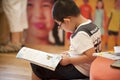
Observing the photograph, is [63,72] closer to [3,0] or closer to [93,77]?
[93,77]

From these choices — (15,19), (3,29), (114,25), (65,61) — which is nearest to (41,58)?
(65,61)

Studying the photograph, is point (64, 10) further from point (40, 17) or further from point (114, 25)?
point (40, 17)

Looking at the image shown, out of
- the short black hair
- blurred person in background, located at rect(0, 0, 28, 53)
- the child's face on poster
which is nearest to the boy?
the short black hair

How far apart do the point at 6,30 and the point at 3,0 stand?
361 millimetres

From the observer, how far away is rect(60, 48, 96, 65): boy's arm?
1435 mm

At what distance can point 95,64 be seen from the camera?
131 centimetres

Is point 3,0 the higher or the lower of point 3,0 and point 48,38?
the higher

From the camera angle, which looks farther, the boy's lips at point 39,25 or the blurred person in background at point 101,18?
the boy's lips at point 39,25

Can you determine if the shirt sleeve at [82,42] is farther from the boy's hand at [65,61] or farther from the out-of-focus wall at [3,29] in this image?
the out-of-focus wall at [3,29]

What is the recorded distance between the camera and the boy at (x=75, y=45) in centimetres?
143

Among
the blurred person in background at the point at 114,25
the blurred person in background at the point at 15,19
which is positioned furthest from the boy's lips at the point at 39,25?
the blurred person in background at the point at 114,25

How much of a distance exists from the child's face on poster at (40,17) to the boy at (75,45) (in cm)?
142

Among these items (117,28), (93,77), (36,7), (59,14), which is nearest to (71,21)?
(59,14)

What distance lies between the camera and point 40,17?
298 cm
